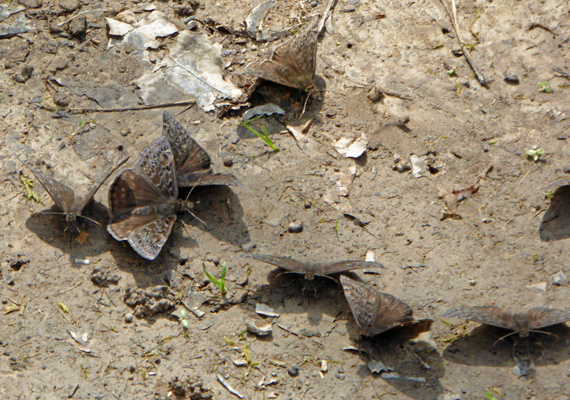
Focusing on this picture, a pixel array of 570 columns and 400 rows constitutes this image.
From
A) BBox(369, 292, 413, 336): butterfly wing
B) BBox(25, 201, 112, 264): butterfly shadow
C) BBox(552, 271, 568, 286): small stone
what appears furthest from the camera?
BBox(25, 201, 112, 264): butterfly shadow

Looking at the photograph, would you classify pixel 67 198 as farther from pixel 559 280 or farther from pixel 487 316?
pixel 559 280

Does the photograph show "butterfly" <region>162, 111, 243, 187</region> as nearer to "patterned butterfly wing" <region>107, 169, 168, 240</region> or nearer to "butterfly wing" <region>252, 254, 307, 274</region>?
"patterned butterfly wing" <region>107, 169, 168, 240</region>

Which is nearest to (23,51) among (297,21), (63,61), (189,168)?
(63,61)

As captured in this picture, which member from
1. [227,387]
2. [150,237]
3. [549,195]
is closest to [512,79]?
[549,195]

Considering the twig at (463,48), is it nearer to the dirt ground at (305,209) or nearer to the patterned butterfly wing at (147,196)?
the dirt ground at (305,209)

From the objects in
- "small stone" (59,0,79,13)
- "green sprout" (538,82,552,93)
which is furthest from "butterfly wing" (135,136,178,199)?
"green sprout" (538,82,552,93)

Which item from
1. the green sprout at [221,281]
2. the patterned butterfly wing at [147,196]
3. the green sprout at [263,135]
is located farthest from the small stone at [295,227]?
the patterned butterfly wing at [147,196]
